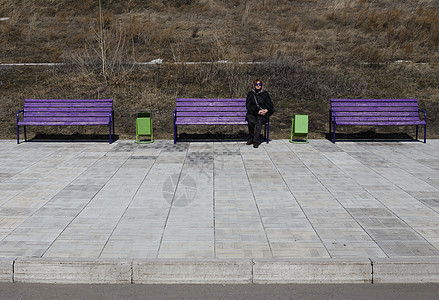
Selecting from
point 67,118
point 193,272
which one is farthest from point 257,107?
point 193,272

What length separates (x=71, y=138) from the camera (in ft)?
39.7

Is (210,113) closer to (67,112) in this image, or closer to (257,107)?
Answer: (257,107)

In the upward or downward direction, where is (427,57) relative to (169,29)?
downward

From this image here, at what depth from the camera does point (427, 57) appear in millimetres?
19109

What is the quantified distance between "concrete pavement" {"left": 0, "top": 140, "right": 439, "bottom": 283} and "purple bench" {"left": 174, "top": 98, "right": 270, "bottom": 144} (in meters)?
1.09

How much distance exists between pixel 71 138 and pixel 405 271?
9.76 metres

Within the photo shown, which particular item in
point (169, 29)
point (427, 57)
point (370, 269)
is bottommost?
point (370, 269)

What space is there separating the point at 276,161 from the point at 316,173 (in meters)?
1.18

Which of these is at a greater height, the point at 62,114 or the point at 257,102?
the point at 257,102

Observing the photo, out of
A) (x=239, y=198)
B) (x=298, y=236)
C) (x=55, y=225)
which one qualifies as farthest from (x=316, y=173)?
→ (x=55, y=225)

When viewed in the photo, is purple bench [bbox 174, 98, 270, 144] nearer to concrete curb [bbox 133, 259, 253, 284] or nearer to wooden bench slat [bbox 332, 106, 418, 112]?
wooden bench slat [bbox 332, 106, 418, 112]

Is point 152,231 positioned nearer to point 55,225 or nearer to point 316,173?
point 55,225

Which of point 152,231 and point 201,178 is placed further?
point 201,178

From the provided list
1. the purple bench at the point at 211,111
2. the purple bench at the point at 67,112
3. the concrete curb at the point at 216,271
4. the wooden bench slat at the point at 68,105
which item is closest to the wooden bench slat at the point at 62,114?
the purple bench at the point at 67,112
